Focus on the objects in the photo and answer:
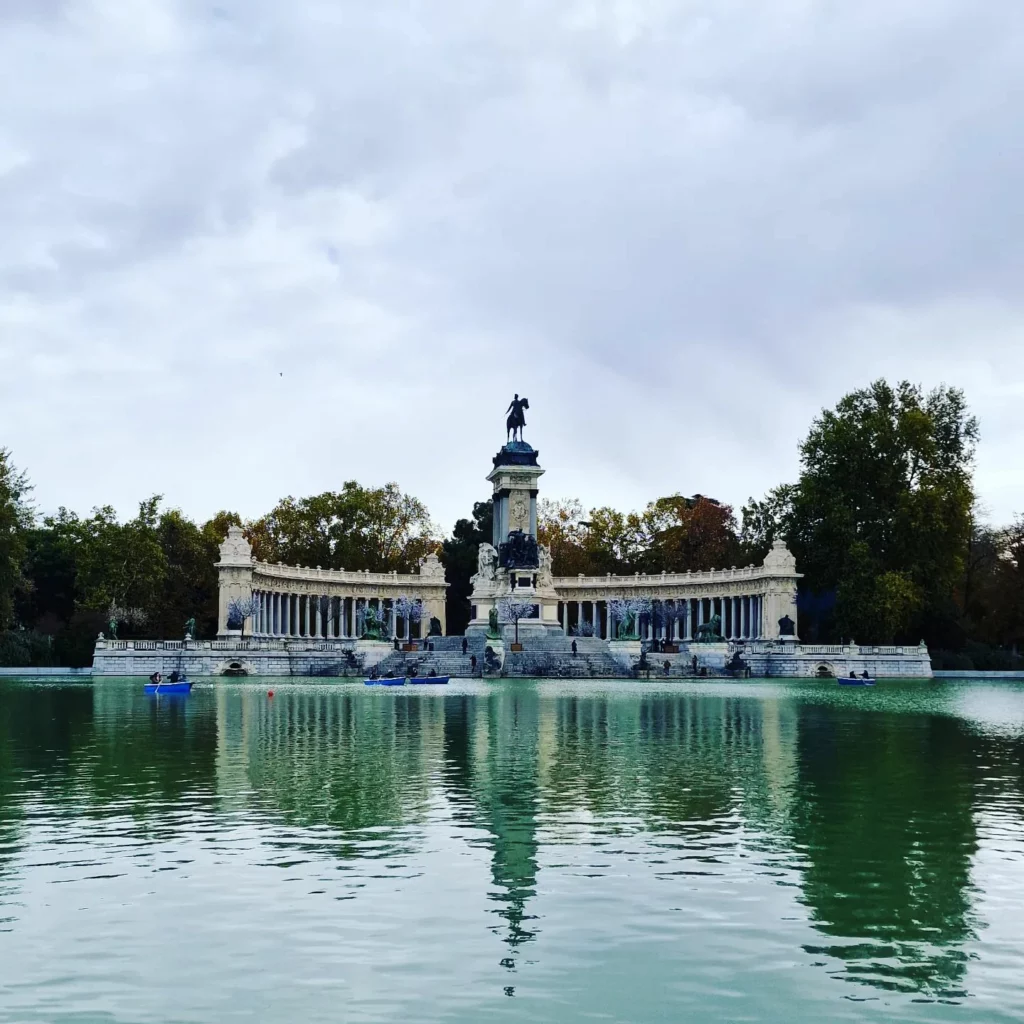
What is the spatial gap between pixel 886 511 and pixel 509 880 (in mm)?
77491

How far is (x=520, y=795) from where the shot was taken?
22.2 metres

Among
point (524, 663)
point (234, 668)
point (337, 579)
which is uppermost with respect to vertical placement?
point (337, 579)

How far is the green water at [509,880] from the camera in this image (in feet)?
36.9

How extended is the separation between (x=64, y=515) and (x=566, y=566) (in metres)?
42.9

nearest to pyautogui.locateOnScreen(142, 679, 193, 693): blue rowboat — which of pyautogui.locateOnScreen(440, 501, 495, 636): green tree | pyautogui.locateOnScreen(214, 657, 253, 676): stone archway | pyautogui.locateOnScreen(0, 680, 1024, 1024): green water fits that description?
pyautogui.locateOnScreen(214, 657, 253, 676): stone archway

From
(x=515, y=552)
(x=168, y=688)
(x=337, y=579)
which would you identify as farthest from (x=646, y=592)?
(x=168, y=688)

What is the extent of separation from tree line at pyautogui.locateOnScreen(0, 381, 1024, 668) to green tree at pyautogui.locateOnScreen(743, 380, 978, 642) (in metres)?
0.11

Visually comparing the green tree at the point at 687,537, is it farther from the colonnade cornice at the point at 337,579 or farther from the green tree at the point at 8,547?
the green tree at the point at 8,547

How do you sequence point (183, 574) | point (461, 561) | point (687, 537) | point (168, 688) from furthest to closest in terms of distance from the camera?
1. point (461, 561)
2. point (687, 537)
3. point (183, 574)
4. point (168, 688)

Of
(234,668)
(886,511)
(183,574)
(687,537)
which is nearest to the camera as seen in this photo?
(234,668)

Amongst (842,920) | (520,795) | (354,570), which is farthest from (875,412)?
(842,920)

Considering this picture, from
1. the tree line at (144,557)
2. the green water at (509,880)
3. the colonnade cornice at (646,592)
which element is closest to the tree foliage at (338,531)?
the tree line at (144,557)

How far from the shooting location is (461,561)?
393ft

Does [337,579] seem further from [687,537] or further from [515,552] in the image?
[687,537]
